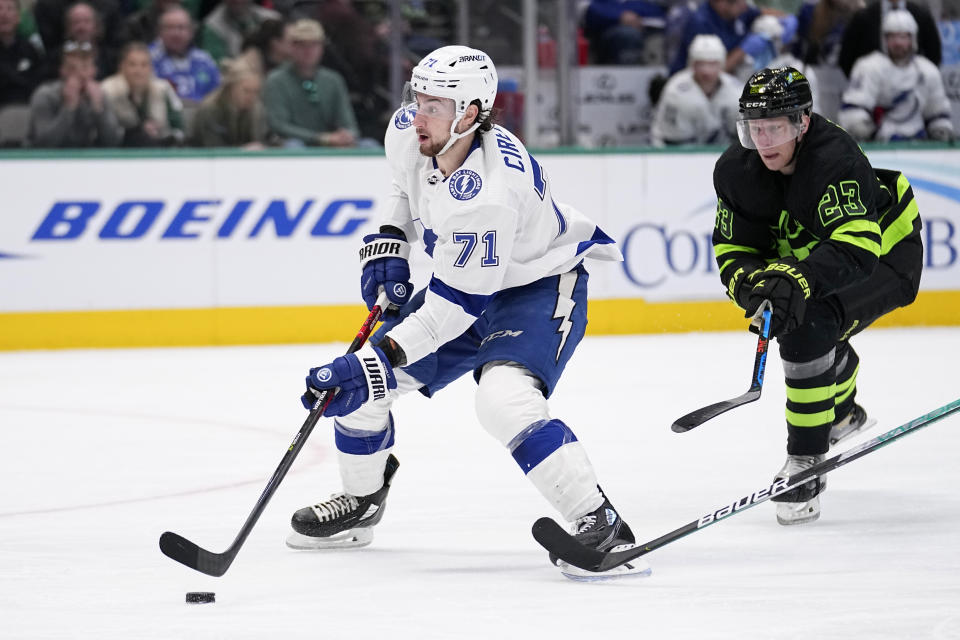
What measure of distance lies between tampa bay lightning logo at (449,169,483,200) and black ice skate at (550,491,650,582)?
679mm

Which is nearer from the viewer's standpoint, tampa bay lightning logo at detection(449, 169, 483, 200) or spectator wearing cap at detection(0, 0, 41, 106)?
tampa bay lightning logo at detection(449, 169, 483, 200)

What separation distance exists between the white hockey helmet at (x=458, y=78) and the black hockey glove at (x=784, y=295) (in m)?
0.74

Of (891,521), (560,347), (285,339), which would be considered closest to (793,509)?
(891,521)

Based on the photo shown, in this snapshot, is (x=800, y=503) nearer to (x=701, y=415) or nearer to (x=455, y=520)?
(x=701, y=415)

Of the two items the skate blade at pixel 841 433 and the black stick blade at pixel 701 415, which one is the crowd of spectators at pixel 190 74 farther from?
the black stick blade at pixel 701 415

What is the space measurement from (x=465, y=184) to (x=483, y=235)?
0.11 meters

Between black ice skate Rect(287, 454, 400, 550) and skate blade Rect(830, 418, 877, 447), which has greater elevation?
black ice skate Rect(287, 454, 400, 550)

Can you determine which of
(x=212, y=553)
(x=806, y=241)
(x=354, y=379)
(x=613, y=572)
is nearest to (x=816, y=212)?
(x=806, y=241)

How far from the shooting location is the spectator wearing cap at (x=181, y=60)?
23.1 feet

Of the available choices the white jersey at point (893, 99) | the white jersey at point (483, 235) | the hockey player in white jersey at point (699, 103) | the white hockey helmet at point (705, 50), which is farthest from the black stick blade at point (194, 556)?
the white jersey at point (893, 99)

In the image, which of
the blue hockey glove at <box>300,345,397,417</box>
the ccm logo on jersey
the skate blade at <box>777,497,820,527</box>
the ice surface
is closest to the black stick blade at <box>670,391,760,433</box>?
the ccm logo on jersey

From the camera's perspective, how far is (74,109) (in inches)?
265

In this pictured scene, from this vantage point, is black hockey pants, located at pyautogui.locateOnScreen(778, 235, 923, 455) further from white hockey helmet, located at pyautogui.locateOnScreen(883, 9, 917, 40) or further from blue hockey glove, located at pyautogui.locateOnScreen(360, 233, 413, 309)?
white hockey helmet, located at pyautogui.locateOnScreen(883, 9, 917, 40)

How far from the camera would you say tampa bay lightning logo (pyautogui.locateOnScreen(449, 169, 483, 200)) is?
9.16 feet
